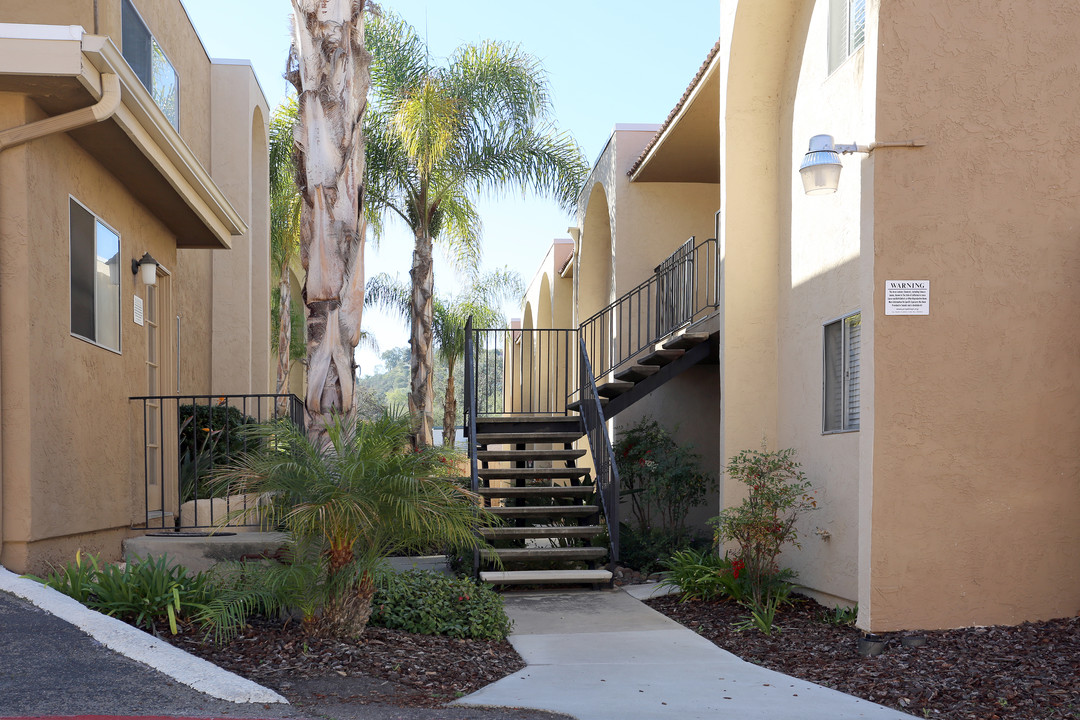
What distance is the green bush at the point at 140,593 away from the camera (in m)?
5.68

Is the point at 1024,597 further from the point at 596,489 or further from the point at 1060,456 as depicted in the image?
the point at 596,489

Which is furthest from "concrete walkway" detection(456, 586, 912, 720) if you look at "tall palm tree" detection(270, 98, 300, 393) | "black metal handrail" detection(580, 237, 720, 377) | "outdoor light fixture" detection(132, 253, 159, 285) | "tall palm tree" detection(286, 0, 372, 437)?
"tall palm tree" detection(270, 98, 300, 393)

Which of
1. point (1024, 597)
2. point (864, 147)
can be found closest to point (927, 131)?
point (864, 147)

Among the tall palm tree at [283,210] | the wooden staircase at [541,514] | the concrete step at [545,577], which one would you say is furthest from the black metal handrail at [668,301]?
the tall palm tree at [283,210]

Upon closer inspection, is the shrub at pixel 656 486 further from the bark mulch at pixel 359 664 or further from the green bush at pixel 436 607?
the bark mulch at pixel 359 664

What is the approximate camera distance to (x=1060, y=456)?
6.35 meters

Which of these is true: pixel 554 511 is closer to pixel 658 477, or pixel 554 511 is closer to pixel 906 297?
pixel 658 477

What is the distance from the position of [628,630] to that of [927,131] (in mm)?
4108

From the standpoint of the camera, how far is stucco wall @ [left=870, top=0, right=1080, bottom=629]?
6.31 meters

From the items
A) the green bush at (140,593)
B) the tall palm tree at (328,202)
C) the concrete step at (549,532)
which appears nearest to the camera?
the green bush at (140,593)

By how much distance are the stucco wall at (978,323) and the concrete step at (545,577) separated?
3.19 m

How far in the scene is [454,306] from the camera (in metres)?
28.2

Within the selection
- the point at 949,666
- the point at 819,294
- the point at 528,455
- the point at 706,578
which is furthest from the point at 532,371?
the point at 949,666

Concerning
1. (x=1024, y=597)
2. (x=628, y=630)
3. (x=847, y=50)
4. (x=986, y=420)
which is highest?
(x=847, y=50)
